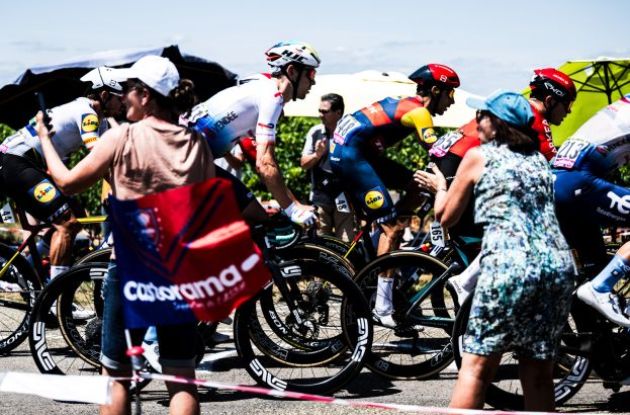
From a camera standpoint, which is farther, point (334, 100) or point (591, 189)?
point (334, 100)

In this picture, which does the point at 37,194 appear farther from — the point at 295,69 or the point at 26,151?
the point at 295,69

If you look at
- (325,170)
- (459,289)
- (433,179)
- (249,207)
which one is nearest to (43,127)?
(249,207)

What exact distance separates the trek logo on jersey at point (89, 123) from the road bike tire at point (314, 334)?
2005 mm

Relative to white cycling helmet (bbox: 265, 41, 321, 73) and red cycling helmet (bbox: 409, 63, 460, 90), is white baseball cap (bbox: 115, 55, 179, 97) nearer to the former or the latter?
white cycling helmet (bbox: 265, 41, 321, 73)

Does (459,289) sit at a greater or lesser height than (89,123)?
lesser

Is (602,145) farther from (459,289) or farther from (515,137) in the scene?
(515,137)

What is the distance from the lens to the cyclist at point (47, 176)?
7637 mm

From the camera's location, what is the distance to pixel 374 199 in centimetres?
775

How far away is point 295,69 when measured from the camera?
6777 mm

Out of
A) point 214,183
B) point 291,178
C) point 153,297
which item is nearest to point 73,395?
point 153,297

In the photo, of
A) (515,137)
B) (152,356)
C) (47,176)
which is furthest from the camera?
(47,176)

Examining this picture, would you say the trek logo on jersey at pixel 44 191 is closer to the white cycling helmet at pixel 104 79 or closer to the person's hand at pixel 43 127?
the white cycling helmet at pixel 104 79

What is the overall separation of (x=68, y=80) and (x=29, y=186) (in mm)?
5694

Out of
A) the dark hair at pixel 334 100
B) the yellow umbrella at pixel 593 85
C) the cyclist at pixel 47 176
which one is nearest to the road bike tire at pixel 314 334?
the cyclist at pixel 47 176
